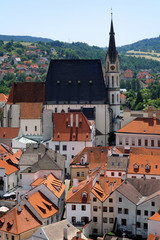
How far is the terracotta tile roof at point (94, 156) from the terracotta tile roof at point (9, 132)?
18671mm

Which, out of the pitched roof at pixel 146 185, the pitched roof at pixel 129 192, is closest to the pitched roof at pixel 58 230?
the pitched roof at pixel 129 192

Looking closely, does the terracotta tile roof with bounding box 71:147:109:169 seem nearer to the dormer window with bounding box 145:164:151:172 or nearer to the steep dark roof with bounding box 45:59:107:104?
the dormer window with bounding box 145:164:151:172

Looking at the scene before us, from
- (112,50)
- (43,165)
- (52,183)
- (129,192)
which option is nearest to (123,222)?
(129,192)

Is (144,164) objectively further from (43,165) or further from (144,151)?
(43,165)

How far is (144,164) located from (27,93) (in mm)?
40684

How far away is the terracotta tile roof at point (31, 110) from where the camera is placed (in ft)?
331

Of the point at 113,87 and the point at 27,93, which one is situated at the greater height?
the point at 113,87

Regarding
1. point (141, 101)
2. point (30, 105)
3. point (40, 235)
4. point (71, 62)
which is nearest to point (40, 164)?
point (40, 235)

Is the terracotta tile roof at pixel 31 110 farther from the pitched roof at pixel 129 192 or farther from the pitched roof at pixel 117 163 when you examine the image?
the pitched roof at pixel 129 192

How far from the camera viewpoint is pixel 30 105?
334ft

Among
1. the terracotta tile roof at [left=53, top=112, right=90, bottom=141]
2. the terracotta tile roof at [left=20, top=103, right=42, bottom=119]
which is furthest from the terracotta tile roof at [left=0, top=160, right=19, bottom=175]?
the terracotta tile roof at [left=20, top=103, right=42, bottom=119]

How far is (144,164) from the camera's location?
72.2 meters

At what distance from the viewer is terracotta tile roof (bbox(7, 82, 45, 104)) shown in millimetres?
103438

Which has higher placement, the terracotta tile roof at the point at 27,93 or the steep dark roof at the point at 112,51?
the steep dark roof at the point at 112,51
